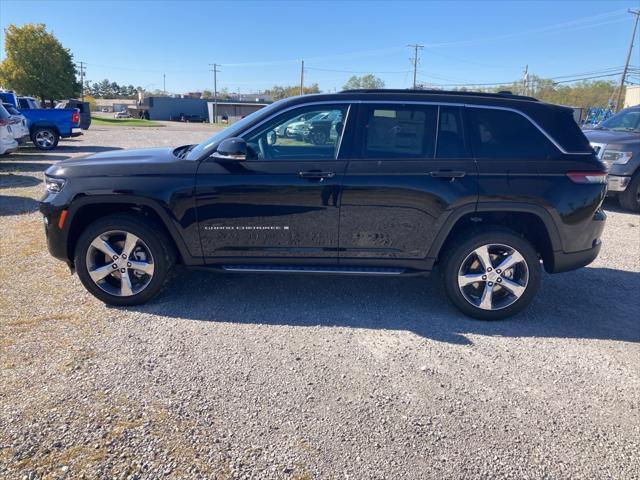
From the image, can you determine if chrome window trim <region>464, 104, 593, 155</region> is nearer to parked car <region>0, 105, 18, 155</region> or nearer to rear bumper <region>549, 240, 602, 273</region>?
rear bumper <region>549, 240, 602, 273</region>

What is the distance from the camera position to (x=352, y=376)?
120 inches

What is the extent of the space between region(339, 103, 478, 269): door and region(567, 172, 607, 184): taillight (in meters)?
0.83

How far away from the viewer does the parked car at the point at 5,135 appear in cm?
Answer: 1079

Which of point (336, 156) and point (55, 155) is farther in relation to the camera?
point (55, 155)

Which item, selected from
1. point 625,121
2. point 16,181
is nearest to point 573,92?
point 625,121

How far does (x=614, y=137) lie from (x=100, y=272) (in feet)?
30.6

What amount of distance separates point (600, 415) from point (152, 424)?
272 centimetres

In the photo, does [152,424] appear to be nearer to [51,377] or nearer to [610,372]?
[51,377]

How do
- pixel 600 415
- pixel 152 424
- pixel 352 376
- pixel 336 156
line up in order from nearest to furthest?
pixel 152 424 → pixel 600 415 → pixel 352 376 → pixel 336 156

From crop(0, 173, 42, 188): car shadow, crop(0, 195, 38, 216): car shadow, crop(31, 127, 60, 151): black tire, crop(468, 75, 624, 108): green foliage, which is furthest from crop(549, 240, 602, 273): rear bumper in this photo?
crop(468, 75, 624, 108): green foliage

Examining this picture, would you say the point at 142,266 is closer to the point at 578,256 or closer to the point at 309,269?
the point at 309,269

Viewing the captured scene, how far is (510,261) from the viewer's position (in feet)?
12.5

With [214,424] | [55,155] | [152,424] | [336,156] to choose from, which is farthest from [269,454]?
[55,155]

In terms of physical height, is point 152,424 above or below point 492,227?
below
